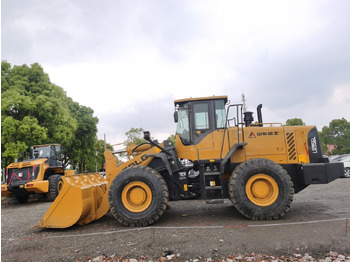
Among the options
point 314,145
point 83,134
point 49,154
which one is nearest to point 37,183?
point 49,154

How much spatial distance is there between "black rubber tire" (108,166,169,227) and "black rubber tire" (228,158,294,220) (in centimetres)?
163

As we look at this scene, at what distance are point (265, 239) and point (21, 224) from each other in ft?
21.2

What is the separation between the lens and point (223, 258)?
4289 millimetres

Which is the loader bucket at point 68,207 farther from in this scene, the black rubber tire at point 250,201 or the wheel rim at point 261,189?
the wheel rim at point 261,189

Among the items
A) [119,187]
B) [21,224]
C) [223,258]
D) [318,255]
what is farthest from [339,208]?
[21,224]

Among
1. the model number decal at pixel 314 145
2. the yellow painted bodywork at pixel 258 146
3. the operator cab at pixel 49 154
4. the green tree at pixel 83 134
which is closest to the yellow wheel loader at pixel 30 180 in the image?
the operator cab at pixel 49 154

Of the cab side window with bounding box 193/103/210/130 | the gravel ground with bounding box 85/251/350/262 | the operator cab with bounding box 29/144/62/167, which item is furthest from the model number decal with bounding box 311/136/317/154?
the operator cab with bounding box 29/144/62/167

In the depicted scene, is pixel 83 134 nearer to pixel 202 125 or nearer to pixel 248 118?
pixel 202 125

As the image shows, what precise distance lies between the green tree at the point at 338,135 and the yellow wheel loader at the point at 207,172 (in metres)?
44.0

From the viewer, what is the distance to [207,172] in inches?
267

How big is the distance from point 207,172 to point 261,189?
135 centimetres

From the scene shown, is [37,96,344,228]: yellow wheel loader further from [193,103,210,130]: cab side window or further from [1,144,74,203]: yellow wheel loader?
[1,144,74,203]: yellow wheel loader

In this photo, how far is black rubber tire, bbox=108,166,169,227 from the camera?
20.1 feet

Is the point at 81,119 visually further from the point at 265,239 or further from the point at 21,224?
the point at 265,239
